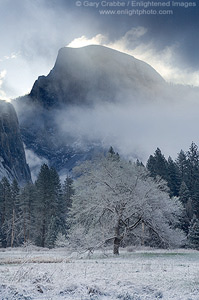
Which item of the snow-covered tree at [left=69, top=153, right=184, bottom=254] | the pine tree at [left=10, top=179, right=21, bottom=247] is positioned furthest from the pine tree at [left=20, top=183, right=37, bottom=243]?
the snow-covered tree at [left=69, top=153, right=184, bottom=254]

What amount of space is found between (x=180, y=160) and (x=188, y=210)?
114 feet

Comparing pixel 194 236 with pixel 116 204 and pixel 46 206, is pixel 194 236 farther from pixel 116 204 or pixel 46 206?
pixel 46 206

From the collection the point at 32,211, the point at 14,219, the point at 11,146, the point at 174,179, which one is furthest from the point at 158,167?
the point at 11,146

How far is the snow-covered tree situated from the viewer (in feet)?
81.9

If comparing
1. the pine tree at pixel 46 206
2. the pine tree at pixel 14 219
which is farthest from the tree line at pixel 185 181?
the pine tree at pixel 14 219

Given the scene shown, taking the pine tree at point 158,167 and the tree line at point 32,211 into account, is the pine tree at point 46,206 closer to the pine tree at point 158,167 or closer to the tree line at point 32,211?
the tree line at point 32,211

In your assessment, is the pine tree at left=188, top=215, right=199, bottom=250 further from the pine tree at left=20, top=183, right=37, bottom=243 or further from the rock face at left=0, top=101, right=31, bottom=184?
the rock face at left=0, top=101, right=31, bottom=184

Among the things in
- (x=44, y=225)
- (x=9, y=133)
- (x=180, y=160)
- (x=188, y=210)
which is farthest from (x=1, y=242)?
(x=9, y=133)

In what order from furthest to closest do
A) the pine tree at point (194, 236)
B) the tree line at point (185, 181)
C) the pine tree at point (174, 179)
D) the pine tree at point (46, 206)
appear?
the pine tree at point (174, 179) < the pine tree at point (46, 206) < the tree line at point (185, 181) < the pine tree at point (194, 236)

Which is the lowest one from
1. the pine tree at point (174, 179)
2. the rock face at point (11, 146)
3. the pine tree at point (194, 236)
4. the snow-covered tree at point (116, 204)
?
the pine tree at point (194, 236)

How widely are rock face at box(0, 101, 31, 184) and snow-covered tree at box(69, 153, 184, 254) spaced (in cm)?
10879

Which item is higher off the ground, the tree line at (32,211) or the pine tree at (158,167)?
the pine tree at (158,167)

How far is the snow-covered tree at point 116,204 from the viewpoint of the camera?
25.0 meters

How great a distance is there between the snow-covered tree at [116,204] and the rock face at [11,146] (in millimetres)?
108788
